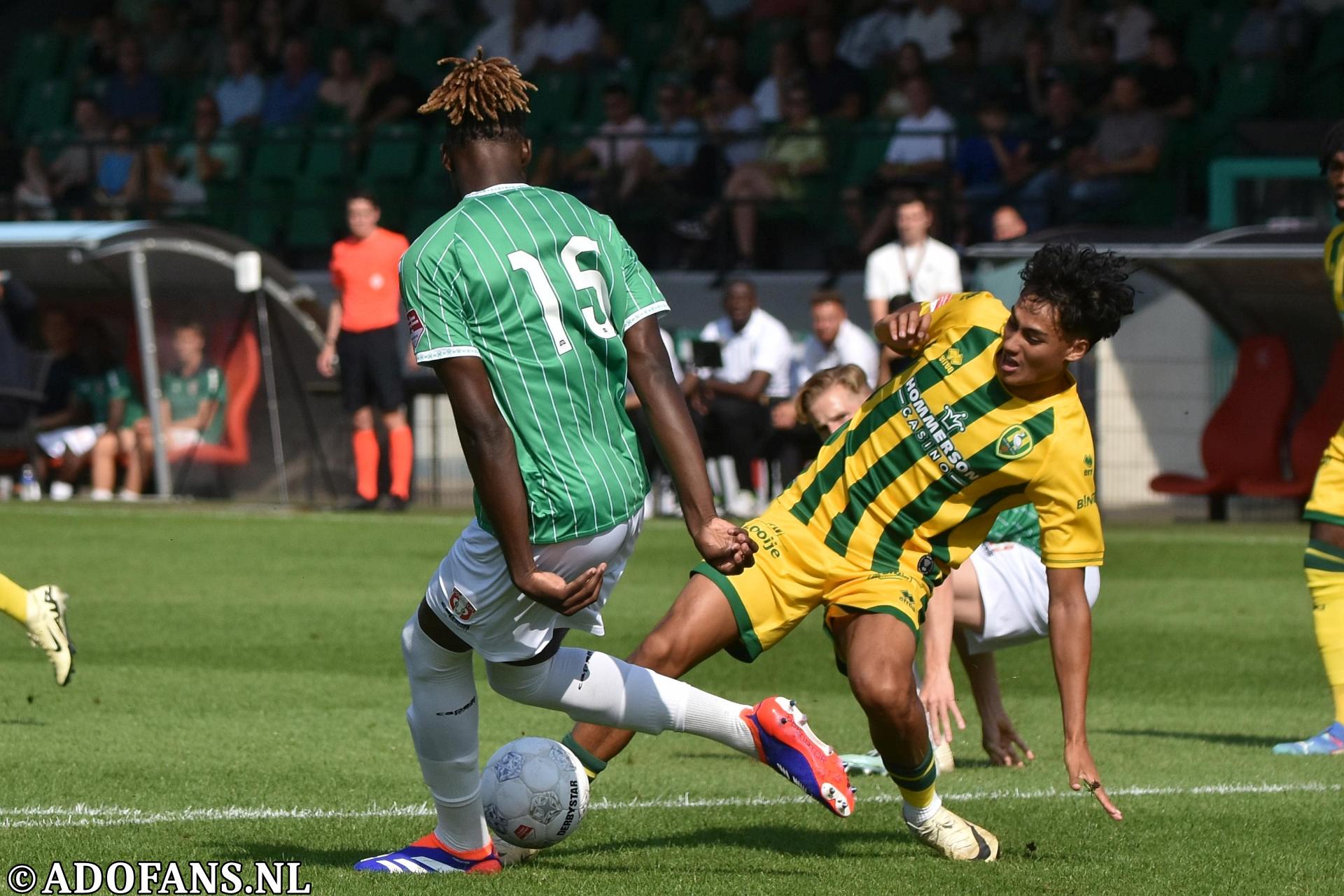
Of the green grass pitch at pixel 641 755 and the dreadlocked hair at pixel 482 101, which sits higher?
the dreadlocked hair at pixel 482 101

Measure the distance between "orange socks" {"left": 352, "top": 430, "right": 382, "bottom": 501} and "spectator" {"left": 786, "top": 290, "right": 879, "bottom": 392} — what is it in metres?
3.44

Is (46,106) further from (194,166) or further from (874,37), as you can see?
(874,37)

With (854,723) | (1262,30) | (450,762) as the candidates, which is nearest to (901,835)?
(450,762)

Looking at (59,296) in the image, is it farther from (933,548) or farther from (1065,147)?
(933,548)

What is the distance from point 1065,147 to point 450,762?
13895 millimetres

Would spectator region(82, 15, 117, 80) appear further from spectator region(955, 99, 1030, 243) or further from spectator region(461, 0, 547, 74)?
spectator region(955, 99, 1030, 243)

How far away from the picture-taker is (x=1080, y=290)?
541 cm

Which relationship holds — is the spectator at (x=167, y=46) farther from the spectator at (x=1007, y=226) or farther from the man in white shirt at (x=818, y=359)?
the spectator at (x=1007, y=226)

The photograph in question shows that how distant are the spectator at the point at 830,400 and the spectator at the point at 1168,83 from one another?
1163cm

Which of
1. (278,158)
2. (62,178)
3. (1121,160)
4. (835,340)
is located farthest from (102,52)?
(1121,160)

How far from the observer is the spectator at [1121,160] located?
1766 centimetres

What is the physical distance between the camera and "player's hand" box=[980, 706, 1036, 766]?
7020mm

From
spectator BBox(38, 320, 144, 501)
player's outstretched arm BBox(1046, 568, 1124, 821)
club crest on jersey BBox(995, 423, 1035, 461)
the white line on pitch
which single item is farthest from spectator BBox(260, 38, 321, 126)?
player's outstretched arm BBox(1046, 568, 1124, 821)

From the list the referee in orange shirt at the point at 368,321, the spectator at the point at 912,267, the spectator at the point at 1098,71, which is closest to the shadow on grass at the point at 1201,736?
the spectator at the point at 912,267
